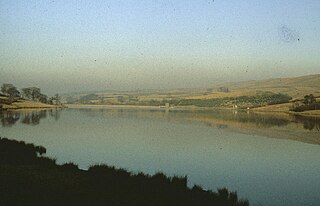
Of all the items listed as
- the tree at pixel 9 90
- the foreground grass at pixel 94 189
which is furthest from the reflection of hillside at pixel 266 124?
the tree at pixel 9 90

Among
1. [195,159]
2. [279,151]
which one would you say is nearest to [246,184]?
[195,159]

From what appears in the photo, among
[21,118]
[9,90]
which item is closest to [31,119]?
[21,118]

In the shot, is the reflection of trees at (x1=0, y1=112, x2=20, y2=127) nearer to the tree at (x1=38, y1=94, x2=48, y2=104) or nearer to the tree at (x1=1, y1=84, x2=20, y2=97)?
the tree at (x1=1, y1=84, x2=20, y2=97)

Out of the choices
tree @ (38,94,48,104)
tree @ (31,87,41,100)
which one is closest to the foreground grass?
tree @ (31,87,41,100)

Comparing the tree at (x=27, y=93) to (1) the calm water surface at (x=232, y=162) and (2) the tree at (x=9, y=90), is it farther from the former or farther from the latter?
(1) the calm water surface at (x=232, y=162)

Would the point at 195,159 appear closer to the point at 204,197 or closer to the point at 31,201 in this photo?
the point at 204,197

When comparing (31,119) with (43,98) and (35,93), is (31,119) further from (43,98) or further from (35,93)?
(43,98)
